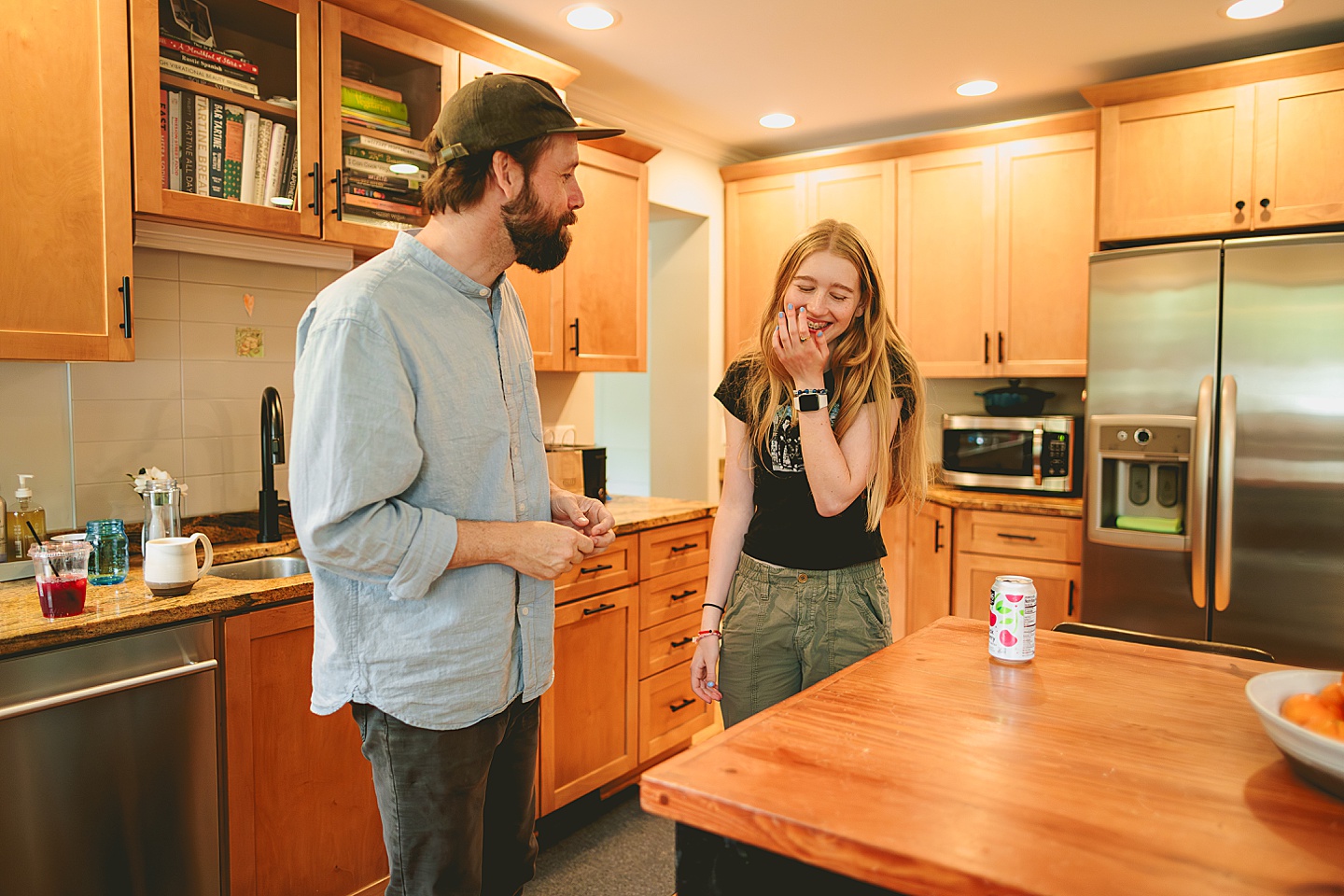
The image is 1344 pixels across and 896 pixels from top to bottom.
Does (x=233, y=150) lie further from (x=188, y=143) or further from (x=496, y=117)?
(x=496, y=117)

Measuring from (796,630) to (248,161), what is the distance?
1.70 meters

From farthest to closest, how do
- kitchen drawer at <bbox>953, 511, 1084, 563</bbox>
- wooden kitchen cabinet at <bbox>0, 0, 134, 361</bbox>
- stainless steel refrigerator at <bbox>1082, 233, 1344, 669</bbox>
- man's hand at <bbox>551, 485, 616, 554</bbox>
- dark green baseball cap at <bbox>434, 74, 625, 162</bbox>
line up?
kitchen drawer at <bbox>953, 511, 1084, 563</bbox>, stainless steel refrigerator at <bbox>1082, 233, 1344, 669</bbox>, wooden kitchen cabinet at <bbox>0, 0, 134, 361</bbox>, man's hand at <bbox>551, 485, 616, 554</bbox>, dark green baseball cap at <bbox>434, 74, 625, 162</bbox>

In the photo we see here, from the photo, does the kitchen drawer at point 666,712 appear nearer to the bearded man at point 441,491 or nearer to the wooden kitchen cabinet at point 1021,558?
the wooden kitchen cabinet at point 1021,558

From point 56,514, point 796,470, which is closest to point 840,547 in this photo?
point 796,470

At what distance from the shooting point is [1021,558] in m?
3.45

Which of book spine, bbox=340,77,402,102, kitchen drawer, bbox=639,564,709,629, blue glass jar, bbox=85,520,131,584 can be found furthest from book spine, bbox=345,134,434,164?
kitchen drawer, bbox=639,564,709,629

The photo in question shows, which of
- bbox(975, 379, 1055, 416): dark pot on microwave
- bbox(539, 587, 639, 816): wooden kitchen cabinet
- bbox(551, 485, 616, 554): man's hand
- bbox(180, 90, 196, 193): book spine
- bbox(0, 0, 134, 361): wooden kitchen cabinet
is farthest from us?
bbox(975, 379, 1055, 416): dark pot on microwave

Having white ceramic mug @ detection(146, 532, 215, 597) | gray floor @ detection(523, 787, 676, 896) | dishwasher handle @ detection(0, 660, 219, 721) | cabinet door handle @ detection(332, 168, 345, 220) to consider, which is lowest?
gray floor @ detection(523, 787, 676, 896)

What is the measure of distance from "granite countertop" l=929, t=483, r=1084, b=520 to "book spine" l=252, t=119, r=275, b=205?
2.39m

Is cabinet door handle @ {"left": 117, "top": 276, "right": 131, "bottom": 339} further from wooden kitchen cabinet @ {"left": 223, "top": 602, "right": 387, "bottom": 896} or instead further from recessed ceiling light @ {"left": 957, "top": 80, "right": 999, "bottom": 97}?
recessed ceiling light @ {"left": 957, "top": 80, "right": 999, "bottom": 97}

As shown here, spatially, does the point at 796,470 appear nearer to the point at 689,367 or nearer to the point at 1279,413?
the point at 1279,413

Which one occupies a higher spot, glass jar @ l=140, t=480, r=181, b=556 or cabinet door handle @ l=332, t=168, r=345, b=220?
cabinet door handle @ l=332, t=168, r=345, b=220

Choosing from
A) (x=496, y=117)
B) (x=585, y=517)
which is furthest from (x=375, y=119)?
(x=585, y=517)

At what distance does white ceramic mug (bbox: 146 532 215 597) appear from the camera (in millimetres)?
1769
